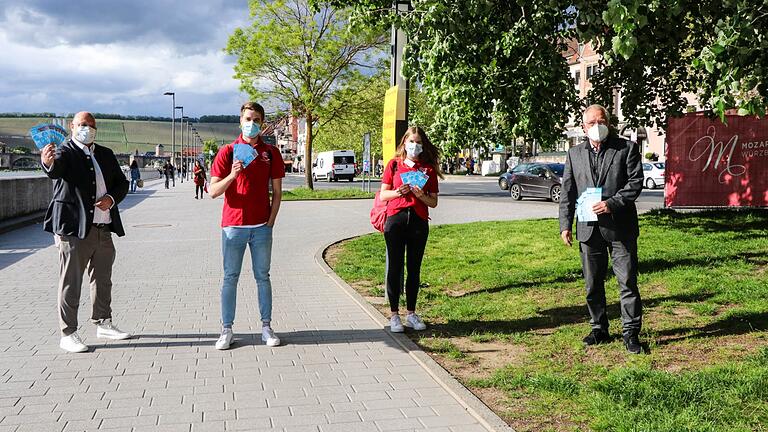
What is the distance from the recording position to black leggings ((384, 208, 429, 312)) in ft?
19.4

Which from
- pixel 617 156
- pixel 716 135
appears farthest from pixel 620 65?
pixel 617 156

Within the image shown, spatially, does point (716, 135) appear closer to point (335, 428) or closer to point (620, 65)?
point (620, 65)

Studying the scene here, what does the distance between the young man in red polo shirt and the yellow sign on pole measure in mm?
2167

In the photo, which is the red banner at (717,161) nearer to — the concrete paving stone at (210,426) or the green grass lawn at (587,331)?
the green grass lawn at (587,331)

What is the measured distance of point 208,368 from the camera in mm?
4941

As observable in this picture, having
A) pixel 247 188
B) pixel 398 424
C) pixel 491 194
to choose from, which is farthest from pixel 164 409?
pixel 491 194

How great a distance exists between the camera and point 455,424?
12.7 feet

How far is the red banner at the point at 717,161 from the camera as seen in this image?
581 inches

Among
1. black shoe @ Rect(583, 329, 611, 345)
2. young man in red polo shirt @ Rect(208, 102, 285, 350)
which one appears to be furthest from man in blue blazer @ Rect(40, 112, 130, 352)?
black shoe @ Rect(583, 329, 611, 345)

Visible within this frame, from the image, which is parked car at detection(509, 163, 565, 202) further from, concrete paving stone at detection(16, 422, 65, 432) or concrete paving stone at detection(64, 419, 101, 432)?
concrete paving stone at detection(16, 422, 65, 432)

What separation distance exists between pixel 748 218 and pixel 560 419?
11.2 meters

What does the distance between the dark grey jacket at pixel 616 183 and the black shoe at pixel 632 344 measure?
731 mm

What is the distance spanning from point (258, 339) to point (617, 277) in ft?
9.43

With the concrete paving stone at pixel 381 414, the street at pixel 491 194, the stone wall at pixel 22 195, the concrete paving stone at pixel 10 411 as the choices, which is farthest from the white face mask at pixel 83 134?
the street at pixel 491 194
